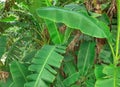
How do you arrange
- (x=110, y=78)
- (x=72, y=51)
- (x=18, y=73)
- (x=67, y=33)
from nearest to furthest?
(x=110, y=78) → (x=18, y=73) → (x=67, y=33) → (x=72, y=51)

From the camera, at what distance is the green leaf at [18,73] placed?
→ 293 cm

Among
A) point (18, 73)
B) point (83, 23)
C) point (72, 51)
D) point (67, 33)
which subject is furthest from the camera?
point (72, 51)

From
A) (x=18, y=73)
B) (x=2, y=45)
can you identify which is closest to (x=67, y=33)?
(x=18, y=73)

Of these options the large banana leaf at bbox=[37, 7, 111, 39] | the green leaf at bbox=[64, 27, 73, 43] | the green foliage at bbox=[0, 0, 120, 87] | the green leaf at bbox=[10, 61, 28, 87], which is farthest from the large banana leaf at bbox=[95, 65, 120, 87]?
the green leaf at bbox=[10, 61, 28, 87]

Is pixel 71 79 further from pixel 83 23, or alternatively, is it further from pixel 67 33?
pixel 83 23

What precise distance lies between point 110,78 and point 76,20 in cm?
60

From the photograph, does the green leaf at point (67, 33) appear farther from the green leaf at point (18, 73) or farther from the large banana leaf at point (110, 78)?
the large banana leaf at point (110, 78)

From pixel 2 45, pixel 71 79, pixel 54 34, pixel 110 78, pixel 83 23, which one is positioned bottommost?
pixel 71 79

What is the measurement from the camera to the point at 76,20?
270 cm

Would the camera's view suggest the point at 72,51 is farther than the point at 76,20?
Yes

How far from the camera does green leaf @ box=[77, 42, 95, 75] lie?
3004mm

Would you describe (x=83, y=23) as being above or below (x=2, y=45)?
above

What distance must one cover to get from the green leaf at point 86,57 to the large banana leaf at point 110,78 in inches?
14.0

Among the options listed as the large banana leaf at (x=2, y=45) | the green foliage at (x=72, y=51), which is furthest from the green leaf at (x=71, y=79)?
the large banana leaf at (x=2, y=45)
